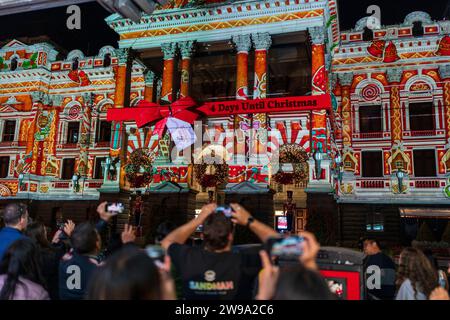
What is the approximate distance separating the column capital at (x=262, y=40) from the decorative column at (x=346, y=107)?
6.29 meters

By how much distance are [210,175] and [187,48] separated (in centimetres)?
784

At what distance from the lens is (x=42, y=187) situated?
28.5 meters

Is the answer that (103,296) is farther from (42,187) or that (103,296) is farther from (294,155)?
(42,187)

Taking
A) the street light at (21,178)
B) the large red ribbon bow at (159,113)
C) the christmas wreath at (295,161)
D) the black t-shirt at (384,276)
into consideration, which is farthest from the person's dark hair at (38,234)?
the street light at (21,178)

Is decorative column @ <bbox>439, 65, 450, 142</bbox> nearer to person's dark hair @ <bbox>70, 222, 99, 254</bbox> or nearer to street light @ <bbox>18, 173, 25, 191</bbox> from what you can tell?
person's dark hair @ <bbox>70, 222, 99, 254</bbox>

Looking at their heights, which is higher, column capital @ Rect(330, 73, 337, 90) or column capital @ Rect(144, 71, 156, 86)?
column capital @ Rect(144, 71, 156, 86)

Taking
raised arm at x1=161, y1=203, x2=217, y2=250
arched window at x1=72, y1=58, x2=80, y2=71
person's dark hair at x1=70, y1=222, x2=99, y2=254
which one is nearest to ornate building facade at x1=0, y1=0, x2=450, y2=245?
arched window at x1=72, y1=58, x2=80, y2=71

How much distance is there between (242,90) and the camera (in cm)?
2156

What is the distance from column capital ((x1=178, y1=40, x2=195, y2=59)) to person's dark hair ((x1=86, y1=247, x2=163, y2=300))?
22109 mm

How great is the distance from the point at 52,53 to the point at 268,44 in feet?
60.7

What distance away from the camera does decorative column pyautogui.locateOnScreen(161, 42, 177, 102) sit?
22672 millimetres

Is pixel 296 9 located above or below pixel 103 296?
above
